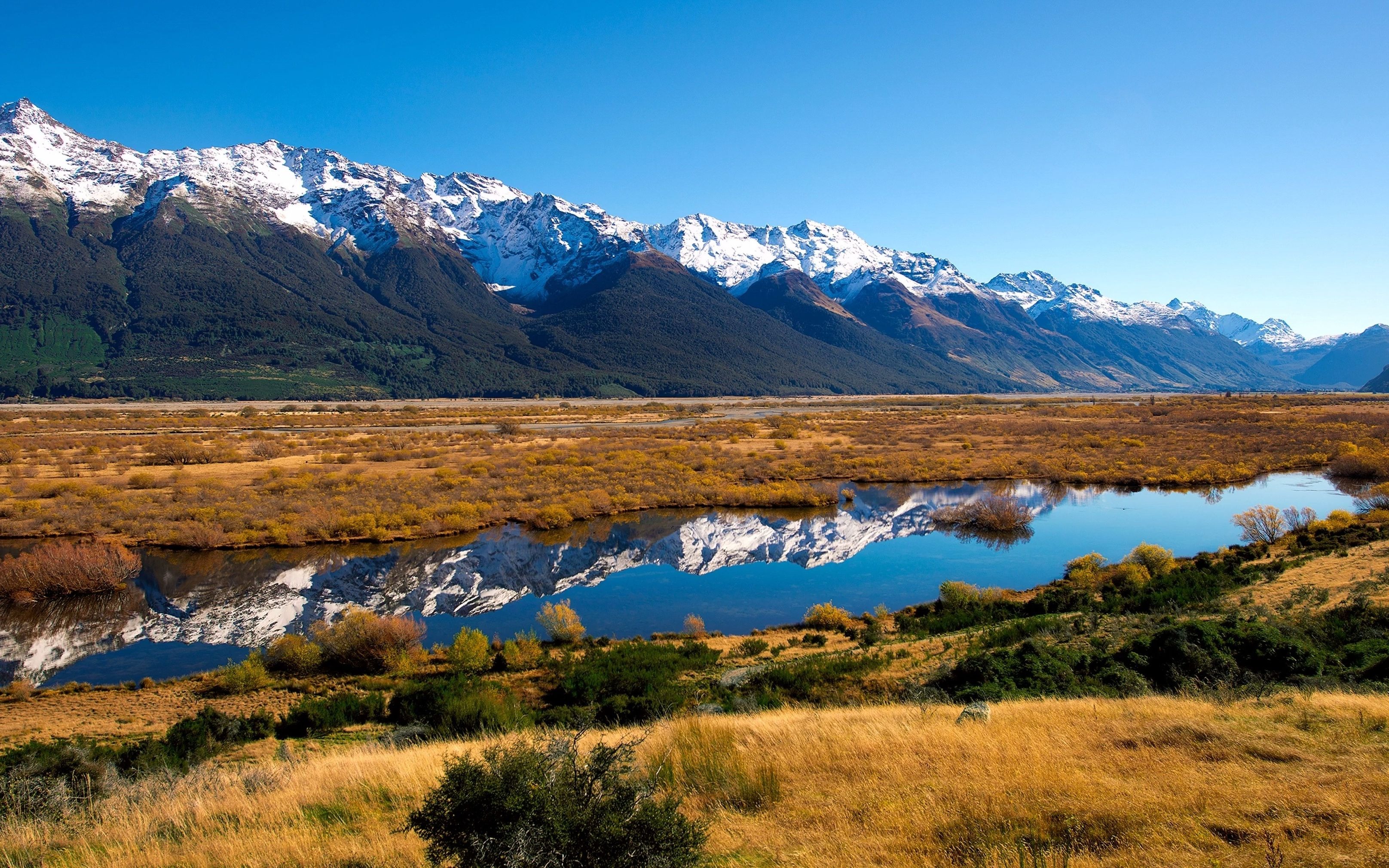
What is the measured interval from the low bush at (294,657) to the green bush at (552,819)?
11277 millimetres

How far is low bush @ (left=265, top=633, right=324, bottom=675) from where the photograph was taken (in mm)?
14992

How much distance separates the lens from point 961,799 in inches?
251

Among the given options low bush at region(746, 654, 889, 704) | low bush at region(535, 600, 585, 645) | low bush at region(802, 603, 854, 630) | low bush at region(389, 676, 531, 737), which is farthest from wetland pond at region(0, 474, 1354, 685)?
low bush at region(389, 676, 531, 737)

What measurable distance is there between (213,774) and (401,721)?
10.8 ft

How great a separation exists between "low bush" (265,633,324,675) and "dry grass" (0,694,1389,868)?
653 centimetres

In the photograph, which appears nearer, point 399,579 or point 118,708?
point 118,708

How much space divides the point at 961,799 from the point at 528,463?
39.3m

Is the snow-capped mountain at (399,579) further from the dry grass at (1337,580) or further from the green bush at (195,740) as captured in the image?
the dry grass at (1337,580)

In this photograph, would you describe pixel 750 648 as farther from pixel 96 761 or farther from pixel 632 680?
pixel 96 761

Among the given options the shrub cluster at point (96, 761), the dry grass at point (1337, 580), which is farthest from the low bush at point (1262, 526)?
the shrub cluster at point (96, 761)

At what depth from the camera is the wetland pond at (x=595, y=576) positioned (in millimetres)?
18250

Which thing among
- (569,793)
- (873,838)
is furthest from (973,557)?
(569,793)

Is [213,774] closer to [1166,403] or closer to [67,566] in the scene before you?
[67,566]

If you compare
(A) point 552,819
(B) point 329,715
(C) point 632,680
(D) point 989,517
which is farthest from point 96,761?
(D) point 989,517
